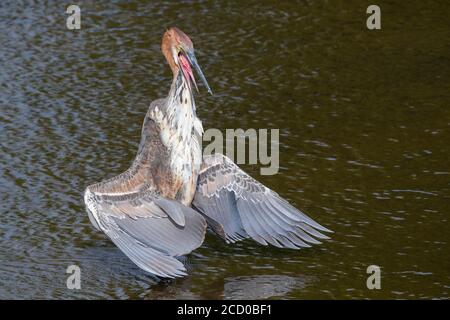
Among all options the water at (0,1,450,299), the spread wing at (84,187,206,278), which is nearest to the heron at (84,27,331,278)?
the spread wing at (84,187,206,278)

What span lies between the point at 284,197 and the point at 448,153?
1836 millimetres

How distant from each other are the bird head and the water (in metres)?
1.43

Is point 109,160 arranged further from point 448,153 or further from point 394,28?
point 394,28

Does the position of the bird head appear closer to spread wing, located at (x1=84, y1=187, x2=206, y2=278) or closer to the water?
spread wing, located at (x1=84, y1=187, x2=206, y2=278)

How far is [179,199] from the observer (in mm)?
8945

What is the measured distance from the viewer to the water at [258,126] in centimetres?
850

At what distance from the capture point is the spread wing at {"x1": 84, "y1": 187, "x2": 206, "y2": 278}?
8.23m

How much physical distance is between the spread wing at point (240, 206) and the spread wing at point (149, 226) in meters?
0.41

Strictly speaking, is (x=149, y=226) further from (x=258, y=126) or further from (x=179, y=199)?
(x=258, y=126)

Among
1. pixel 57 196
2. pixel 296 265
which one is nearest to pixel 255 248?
pixel 296 265

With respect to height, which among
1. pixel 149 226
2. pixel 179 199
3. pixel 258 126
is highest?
pixel 258 126

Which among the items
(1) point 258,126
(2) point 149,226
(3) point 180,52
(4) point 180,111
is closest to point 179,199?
(2) point 149,226

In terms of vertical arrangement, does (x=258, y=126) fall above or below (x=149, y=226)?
above

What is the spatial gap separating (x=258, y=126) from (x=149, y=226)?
289cm
